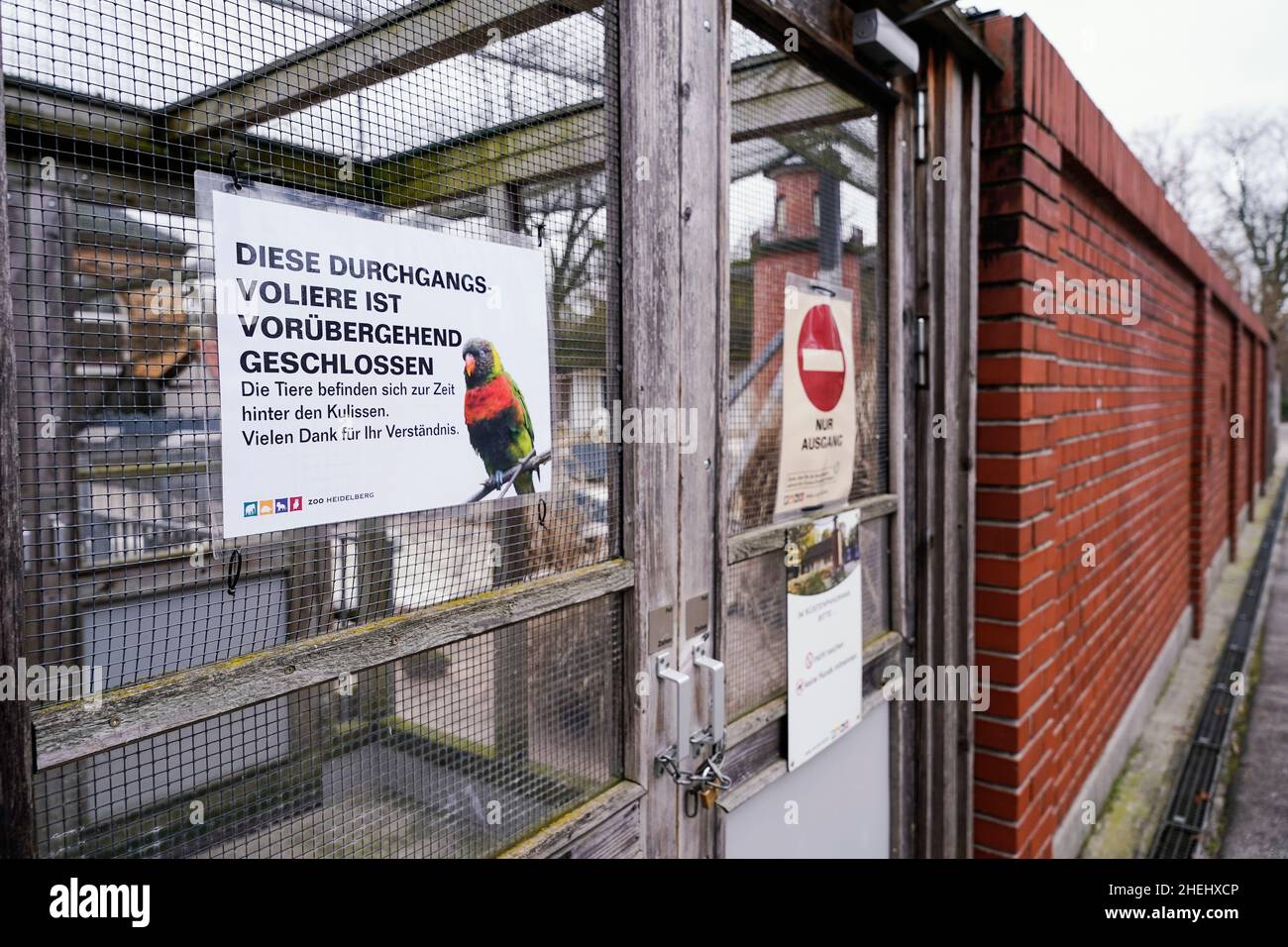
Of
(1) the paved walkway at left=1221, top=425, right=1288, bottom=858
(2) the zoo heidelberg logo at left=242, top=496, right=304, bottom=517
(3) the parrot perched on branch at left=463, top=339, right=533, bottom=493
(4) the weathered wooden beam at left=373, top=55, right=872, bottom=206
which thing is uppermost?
(4) the weathered wooden beam at left=373, top=55, right=872, bottom=206

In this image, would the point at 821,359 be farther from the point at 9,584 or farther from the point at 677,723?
the point at 9,584

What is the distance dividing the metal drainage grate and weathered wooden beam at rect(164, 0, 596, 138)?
4268mm

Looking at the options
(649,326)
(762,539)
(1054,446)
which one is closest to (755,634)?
(762,539)

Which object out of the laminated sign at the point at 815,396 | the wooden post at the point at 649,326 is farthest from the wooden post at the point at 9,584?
the laminated sign at the point at 815,396

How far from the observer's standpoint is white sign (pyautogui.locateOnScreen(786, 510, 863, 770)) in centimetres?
215

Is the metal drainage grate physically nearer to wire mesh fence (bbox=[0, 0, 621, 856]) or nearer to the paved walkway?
the paved walkway

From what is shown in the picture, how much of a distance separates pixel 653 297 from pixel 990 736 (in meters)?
2.10

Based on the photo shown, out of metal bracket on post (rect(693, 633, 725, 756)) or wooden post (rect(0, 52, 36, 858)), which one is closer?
wooden post (rect(0, 52, 36, 858))

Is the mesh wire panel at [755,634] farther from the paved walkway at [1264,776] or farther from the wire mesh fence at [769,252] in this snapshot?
the paved walkway at [1264,776]

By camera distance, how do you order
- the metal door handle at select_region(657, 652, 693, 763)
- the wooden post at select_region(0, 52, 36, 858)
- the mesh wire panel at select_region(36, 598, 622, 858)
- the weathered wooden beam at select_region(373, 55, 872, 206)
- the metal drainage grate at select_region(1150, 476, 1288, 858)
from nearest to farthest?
the wooden post at select_region(0, 52, 36, 858) < the mesh wire panel at select_region(36, 598, 622, 858) < the weathered wooden beam at select_region(373, 55, 872, 206) < the metal door handle at select_region(657, 652, 693, 763) < the metal drainage grate at select_region(1150, 476, 1288, 858)

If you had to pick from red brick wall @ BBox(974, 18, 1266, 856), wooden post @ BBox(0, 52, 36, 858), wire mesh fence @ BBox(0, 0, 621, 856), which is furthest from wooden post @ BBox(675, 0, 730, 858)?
red brick wall @ BBox(974, 18, 1266, 856)

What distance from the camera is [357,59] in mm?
1146

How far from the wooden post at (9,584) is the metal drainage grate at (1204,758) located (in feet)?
14.2

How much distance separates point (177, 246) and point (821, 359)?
1569 millimetres
